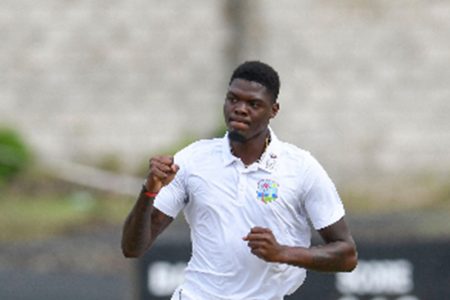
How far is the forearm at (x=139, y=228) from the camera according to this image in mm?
7941

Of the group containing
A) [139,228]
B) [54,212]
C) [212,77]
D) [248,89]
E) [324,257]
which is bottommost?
[324,257]

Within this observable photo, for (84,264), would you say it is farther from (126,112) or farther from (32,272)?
(126,112)

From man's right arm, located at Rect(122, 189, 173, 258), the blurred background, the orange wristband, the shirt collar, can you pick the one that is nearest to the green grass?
the blurred background

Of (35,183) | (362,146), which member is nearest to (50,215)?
(35,183)

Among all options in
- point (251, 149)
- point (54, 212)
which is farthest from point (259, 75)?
point (54, 212)

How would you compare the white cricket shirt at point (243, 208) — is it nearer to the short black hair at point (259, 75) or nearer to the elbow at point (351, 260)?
the elbow at point (351, 260)

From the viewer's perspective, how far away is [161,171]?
25.4 ft

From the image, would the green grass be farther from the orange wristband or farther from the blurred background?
the orange wristband

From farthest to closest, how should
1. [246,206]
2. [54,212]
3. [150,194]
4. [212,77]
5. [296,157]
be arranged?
1. [212,77]
2. [54,212]
3. [296,157]
4. [246,206]
5. [150,194]

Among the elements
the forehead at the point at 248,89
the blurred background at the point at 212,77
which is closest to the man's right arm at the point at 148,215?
the forehead at the point at 248,89

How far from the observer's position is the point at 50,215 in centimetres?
1734

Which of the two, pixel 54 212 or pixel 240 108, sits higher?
pixel 54 212

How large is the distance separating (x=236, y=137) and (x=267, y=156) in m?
0.24

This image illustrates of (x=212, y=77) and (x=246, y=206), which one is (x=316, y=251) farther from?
(x=212, y=77)
